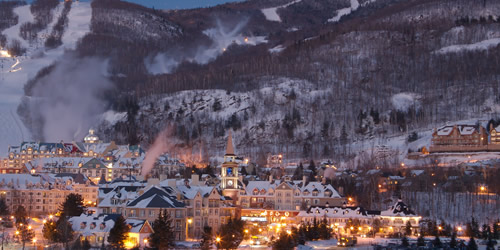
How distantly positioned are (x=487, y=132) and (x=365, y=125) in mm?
25316

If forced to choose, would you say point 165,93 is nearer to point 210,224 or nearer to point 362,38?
point 362,38

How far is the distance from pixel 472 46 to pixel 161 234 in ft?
418

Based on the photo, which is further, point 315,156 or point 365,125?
point 365,125

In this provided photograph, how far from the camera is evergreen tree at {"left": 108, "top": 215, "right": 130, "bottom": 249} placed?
2480 inches

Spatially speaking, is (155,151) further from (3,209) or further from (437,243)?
(437,243)

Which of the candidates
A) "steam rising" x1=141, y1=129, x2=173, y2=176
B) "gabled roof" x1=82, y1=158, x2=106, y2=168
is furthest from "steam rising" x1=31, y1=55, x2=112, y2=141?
"gabled roof" x1=82, y1=158, x2=106, y2=168

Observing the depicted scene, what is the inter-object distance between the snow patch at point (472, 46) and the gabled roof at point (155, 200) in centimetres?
11496

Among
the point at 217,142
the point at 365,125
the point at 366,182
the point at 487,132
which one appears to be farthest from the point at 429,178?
the point at 217,142

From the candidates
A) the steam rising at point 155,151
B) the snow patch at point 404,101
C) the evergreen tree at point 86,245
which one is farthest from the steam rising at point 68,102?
the evergreen tree at point 86,245

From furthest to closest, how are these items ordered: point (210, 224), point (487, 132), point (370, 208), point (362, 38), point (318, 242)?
1. point (362, 38)
2. point (487, 132)
3. point (370, 208)
4. point (210, 224)
5. point (318, 242)

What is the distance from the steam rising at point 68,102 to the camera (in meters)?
174

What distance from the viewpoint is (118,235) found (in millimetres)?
63094

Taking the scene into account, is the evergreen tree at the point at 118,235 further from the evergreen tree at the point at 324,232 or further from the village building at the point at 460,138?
the village building at the point at 460,138

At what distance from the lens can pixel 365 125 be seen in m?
145
